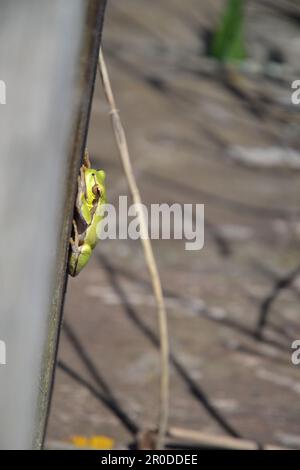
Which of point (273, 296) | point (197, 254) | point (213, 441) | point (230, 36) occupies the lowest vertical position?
point (213, 441)

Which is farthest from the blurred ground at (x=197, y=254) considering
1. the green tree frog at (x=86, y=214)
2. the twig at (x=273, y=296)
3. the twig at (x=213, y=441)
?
the green tree frog at (x=86, y=214)

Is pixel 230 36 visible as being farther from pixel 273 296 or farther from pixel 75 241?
pixel 75 241

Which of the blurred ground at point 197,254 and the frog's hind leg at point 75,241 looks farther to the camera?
the blurred ground at point 197,254

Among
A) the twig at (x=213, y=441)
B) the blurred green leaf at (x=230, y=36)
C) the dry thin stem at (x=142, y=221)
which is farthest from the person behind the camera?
the blurred green leaf at (x=230, y=36)

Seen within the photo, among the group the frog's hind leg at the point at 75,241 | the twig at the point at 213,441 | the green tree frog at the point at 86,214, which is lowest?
the twig at the point at 213,441

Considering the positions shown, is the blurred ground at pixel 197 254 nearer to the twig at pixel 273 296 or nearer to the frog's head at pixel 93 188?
the twig at pixel 273 296

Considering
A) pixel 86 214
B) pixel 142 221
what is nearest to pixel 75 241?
pixel 86 214
